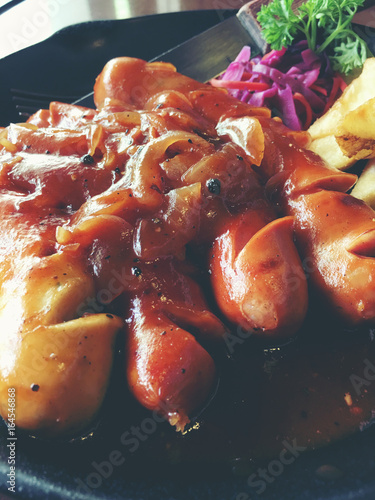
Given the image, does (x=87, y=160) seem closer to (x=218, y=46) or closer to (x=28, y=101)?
(x=28, y=101)

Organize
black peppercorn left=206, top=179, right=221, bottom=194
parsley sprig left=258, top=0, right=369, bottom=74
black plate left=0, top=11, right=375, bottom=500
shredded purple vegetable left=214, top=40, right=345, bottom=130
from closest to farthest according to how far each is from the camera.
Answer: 1. black plate left=0, top=11, right=375, bottom=500
2. black peppercorn left=206, top=179, right=221, bottom=194
3. parsley sprig left=258, top=0, right=369, bottom=74
4. shredded purple vegetable left=214, top=40, right=345, bottom=130

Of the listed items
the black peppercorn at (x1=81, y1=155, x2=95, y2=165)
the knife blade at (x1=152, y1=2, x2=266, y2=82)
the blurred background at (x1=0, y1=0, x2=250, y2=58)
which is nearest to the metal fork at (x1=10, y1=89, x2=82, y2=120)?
the blurred background at (x1=0, y1=0, x2=250, y2=58)

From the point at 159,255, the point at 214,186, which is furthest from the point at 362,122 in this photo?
the point at 159,255

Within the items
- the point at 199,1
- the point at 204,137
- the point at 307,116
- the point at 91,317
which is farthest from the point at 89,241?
the point at 199,1

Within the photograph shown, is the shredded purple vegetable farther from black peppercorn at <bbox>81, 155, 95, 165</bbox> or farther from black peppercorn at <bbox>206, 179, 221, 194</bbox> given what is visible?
black peppercorn at <bbox>81, 155, 95, 165</bbox>

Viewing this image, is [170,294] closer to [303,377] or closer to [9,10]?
[303,377]
